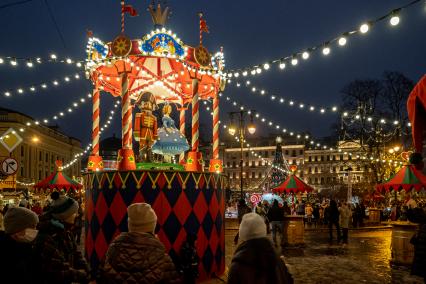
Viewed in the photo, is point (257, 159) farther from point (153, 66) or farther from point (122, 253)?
point (122, 253)

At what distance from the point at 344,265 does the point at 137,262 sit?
31.9ft

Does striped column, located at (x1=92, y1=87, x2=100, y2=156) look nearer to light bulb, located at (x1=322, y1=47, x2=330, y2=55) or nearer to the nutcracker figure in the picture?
the nutcracker figure

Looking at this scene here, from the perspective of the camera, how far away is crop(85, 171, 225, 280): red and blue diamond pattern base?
8.69 m

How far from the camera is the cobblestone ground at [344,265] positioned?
9.87 metres

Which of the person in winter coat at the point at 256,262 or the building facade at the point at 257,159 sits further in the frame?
the building facade at the point at 257,159

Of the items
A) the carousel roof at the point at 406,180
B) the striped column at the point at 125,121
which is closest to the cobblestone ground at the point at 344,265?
the carousel roof at the point at 406,180

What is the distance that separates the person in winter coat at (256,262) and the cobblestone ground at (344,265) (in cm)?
404

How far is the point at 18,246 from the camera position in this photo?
3.84 m

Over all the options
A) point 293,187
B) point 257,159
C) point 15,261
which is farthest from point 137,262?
point 257,159

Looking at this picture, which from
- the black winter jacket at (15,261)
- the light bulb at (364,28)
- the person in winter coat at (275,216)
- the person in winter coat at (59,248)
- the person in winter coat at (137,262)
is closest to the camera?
the person in winter coat at (137,262)

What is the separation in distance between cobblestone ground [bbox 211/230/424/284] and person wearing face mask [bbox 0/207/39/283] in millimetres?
4748

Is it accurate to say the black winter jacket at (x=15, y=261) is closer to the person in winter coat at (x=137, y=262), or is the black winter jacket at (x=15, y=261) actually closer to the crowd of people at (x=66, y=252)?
the crowd of people at (x=66, y=252)

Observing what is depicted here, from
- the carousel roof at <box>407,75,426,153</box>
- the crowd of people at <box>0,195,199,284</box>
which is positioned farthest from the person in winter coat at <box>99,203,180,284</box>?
the carousel roof at <box>407,75,426,153</box>

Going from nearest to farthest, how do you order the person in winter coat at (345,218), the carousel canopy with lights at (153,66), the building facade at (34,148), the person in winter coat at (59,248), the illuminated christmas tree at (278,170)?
the person in winter coat at (59,248)
the carousel canopy with lights at (153,66)
the person in winter coat at (345,218)
the illuminated christmas tree at (278,170)
the building facade at (34,148)
